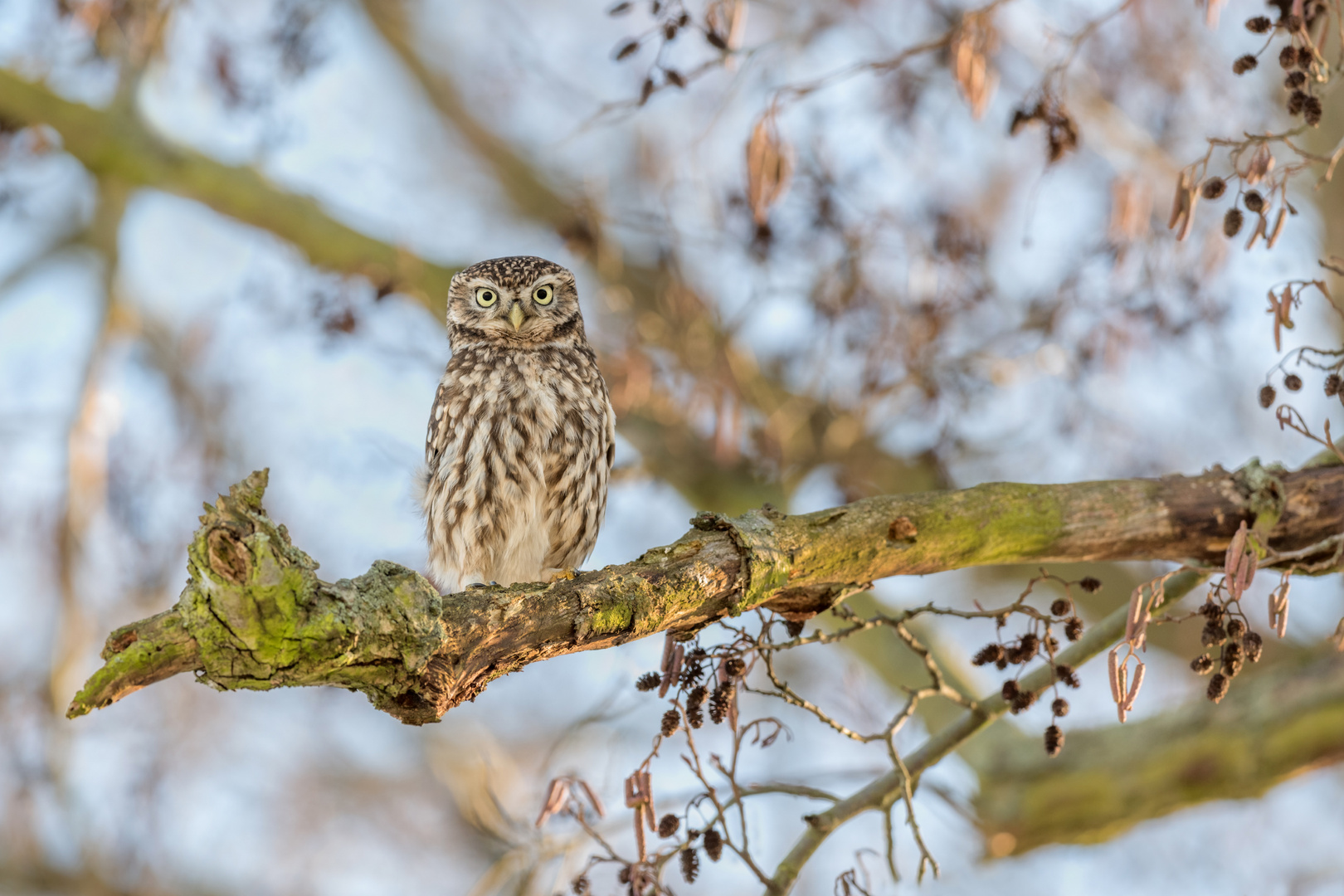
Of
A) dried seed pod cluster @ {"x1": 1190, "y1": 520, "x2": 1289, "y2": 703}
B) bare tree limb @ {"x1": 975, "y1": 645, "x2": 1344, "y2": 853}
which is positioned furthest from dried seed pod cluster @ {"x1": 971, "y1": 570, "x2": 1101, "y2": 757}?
bare tree limb @ {"x1": 975, "y1": 645, "x2": 1344, "y2": 853}

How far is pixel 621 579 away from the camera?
2.76m

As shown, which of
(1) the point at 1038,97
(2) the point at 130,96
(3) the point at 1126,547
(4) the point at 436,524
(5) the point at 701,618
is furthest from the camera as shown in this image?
(2) the point at 130,96

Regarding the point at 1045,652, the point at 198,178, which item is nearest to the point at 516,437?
the point at 1045,652

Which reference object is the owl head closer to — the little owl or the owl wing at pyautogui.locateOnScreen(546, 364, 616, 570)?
the little owl

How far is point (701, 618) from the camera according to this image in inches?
119

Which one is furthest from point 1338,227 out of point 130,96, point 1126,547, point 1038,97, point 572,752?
point 130,96

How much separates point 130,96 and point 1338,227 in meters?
7.35

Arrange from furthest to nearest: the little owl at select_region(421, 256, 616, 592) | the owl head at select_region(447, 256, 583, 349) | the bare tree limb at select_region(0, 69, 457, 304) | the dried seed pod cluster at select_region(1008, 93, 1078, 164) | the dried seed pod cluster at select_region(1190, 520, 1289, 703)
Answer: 1. the bare tree limb at select_region(0, 69, 457, 304)
2. the owl head at select_region(447, 256, 583, 349)
3. the little owl at select_region(421, 256, 616, 592)
4. the dried seed pod cluster at select_region(1008, 93, 1078, 164)
5. the dried seed pod cluster at select_region(1190, 520, 1289, 703)

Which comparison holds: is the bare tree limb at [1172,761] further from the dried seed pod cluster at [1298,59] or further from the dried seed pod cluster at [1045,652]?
the dried seed pod cluster at [1298,59]

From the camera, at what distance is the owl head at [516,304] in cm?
486

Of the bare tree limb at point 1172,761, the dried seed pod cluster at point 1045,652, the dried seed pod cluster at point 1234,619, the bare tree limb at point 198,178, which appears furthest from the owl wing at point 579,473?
the bare tree limb at point 198,178

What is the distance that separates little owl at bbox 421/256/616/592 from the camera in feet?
14.7

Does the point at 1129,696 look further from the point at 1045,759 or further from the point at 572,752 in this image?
the point at 1045,759

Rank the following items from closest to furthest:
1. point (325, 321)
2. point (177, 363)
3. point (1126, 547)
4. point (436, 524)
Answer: point (1126, 547) → point (436, 524) → point (325, 321) → point (177, 363)
